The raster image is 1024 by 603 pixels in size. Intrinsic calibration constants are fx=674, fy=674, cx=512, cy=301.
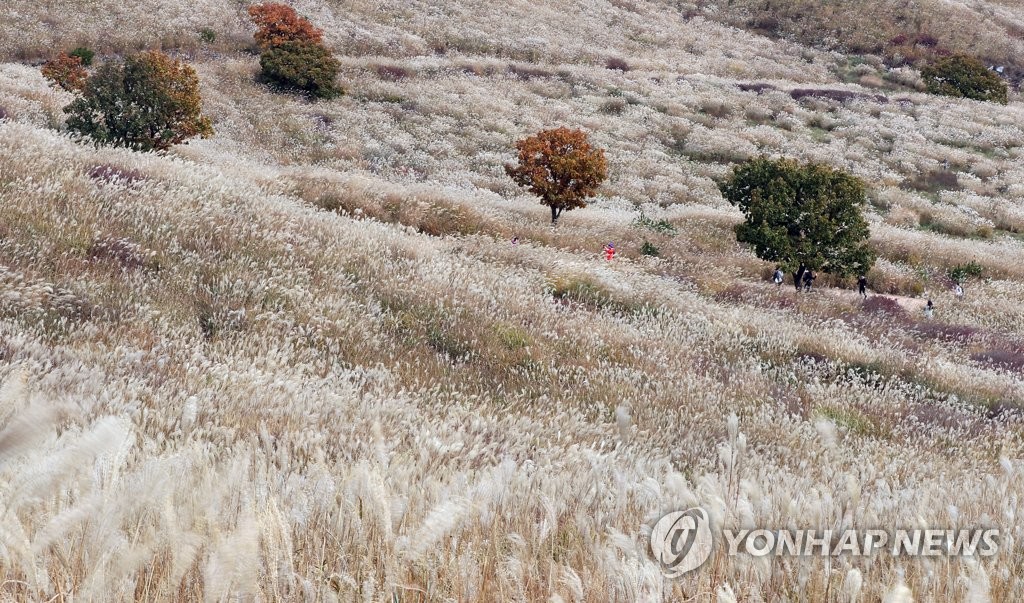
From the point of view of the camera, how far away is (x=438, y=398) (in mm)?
5418

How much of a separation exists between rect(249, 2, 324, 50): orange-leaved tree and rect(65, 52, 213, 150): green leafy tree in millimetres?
24592

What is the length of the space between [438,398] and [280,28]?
42407 mm

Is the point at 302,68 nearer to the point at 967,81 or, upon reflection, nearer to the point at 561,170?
the point at 561,170

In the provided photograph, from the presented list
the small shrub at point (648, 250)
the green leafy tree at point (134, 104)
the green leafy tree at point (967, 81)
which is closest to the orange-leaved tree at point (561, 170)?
the small shrub at point (648, 250)

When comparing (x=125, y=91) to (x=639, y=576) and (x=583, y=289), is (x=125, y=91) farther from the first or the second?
(x=639, y=576)

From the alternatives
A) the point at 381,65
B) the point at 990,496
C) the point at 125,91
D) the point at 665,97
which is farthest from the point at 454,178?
the point at 990,496

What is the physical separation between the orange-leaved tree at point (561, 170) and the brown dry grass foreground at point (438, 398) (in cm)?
103

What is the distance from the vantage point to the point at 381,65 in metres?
45.5

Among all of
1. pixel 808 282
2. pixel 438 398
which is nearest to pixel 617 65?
pixel 808 282

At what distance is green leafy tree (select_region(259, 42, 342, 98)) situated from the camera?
3850 centimetres

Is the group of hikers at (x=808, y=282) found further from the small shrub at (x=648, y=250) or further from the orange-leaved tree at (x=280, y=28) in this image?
the orange-leaved tree at (x=280, y=28)

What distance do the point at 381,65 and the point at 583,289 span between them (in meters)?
39.0

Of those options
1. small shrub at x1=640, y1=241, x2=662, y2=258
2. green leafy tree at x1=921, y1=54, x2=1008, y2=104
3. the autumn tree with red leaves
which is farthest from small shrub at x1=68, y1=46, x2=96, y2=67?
green leafy tree at x1=921, y1=54, x2=1008, y2=104

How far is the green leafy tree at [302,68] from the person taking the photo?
38500mm
